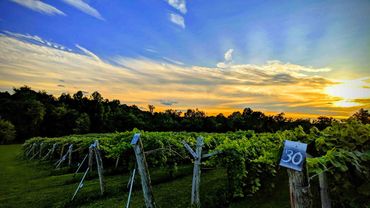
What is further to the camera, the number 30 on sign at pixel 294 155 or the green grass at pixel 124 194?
the green grass at pixel 124 194

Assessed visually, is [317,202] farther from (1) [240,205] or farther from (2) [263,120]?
(2) [263,120]

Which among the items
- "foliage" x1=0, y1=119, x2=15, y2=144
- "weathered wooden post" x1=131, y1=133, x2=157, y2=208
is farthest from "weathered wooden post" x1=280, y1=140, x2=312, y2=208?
"foliage" x1=0, y1=119, x2=15, y2=144

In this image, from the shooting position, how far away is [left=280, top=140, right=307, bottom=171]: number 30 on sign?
10.4 ft

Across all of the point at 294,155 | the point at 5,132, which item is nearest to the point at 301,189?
the point at 294,155

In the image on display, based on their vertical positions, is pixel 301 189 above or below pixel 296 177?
below

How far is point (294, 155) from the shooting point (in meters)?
3.26

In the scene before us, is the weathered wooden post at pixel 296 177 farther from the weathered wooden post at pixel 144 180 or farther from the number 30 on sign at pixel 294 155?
the weathered wooden post at pixel 144 180

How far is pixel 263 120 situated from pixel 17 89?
323 ft

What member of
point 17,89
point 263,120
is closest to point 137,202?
point 263,120

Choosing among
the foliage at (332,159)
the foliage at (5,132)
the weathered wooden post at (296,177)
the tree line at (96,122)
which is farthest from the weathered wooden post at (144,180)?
the foliage at (5,132)

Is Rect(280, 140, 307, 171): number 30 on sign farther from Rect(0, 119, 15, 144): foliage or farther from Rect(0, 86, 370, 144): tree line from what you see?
Rect(0, 119, 15, 144): foliage

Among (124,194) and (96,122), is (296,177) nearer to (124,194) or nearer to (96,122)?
(124,194)

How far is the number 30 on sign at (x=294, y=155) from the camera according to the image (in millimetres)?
3184

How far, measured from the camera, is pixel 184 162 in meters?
22.2
